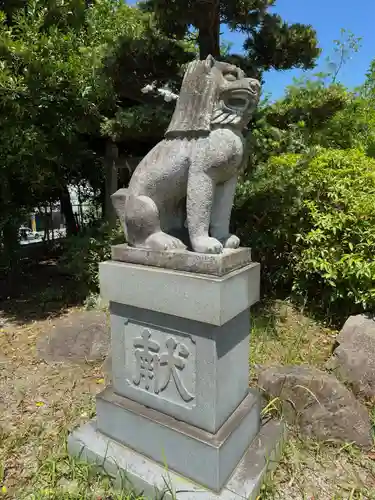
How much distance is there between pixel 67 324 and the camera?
395cm

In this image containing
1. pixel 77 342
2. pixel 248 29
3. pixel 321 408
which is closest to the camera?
pixel 321 408

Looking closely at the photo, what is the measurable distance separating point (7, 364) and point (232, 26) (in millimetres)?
4243

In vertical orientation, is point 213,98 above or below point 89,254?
above

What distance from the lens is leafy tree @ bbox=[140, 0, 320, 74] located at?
358 cm

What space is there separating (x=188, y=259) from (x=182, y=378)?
2.24 ft

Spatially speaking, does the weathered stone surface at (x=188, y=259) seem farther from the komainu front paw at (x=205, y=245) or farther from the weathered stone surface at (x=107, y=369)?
the weathered stone surface at (x=107, y=369)

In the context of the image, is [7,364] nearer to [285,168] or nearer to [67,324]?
[67,324]

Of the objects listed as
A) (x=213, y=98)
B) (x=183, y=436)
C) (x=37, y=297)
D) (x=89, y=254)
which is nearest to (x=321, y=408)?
(x=183, y=436)

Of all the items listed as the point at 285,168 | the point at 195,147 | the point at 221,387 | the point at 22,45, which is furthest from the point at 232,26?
the point at 221,387

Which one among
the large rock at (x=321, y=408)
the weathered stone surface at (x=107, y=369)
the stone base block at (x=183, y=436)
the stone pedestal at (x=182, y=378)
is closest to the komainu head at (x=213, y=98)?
the stone pedestal at (x=182, y=378)

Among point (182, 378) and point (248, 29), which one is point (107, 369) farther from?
point (248, 29)

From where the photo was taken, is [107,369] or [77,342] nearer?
[107,369]

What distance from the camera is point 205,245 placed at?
1918 mm

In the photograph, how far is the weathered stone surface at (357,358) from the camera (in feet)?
9.95
